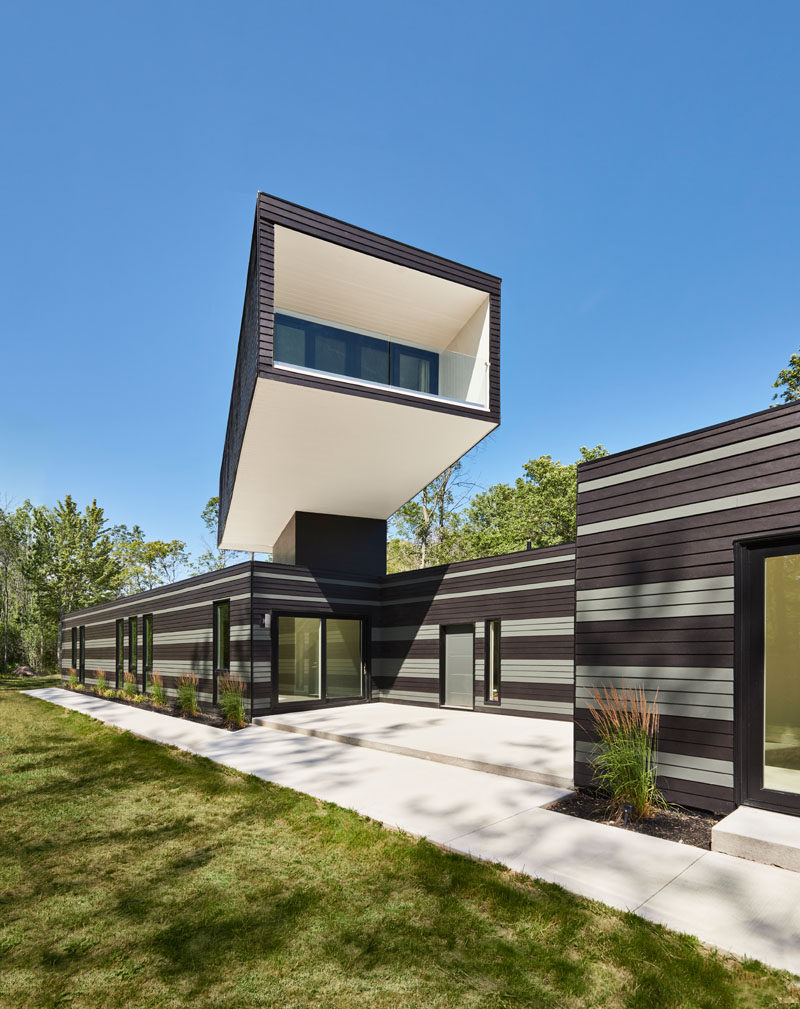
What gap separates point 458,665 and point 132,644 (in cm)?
997

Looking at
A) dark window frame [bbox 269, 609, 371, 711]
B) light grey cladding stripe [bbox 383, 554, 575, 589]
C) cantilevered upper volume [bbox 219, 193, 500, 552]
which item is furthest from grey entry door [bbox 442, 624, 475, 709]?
cantilevered upper volume [bbox 219, 193, 500, 552]

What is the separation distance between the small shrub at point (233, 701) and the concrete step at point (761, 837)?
25.4 ft

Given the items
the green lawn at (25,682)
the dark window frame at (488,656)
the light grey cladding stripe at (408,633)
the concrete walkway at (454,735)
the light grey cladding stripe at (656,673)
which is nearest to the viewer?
the light grey cladding stripe at (656,673)

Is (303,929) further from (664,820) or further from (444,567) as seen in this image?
(444,567)

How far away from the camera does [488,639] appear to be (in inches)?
436

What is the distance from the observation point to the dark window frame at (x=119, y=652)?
16.5m

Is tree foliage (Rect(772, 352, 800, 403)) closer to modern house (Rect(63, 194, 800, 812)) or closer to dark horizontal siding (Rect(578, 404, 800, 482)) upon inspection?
modern house (Rect(63, 194, 800, 812))

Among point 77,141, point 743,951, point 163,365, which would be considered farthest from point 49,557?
point 743,951

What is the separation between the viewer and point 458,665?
11.5 meters

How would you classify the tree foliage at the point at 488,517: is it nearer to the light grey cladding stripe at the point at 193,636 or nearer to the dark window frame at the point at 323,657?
the light grey cladding stripe at the point at 193,636

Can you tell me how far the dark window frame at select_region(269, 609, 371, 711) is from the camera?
10555 mm

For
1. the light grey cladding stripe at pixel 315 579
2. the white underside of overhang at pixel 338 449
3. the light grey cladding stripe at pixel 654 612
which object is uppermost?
the white underside of overhang at pixel 338 449

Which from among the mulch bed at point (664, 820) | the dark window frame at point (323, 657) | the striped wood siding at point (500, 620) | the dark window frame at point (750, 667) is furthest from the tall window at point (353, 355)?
the mulch bed at point (664, 820)

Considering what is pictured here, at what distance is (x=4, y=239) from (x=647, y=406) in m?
28.7
